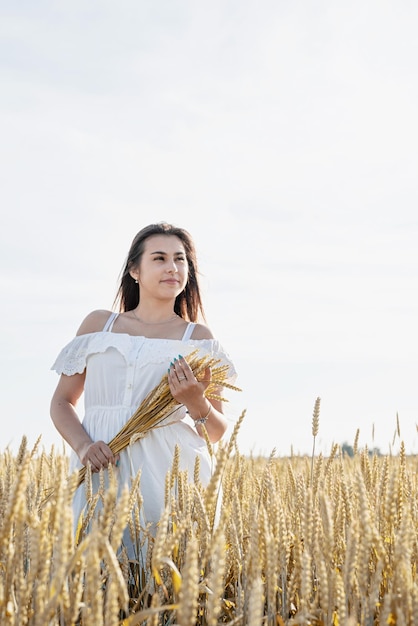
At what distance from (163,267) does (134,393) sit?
1.89 ft

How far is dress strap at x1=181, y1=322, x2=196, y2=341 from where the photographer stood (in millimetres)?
3129

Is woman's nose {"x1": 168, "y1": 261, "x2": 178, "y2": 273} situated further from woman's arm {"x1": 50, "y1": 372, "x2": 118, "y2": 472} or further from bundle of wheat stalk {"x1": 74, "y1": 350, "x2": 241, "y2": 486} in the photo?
woman's arm {"x1": 50, "y1": 372, "x2": 118, "y2": 472}

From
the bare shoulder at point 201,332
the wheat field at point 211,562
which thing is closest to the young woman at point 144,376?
the bare shoulder at point 201,332

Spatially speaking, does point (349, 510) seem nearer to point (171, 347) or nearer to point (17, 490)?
point (17, 490)

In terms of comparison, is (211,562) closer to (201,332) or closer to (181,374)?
(181,374)

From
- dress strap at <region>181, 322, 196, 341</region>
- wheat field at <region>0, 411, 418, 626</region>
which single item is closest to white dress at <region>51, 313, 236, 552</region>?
dress strap at <region>181, 322, 196, 341</region>

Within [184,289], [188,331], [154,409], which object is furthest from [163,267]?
[154,409]

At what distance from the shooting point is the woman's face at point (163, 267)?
122 inches

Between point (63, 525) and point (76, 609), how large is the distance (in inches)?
8.8

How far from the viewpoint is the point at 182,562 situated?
5.80 ft

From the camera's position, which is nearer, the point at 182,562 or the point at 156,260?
the point at 182,562

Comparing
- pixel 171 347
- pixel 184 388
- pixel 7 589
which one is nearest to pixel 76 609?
pixel 7 589

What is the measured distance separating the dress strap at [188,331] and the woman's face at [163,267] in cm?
16

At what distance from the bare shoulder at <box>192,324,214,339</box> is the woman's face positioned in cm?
18
